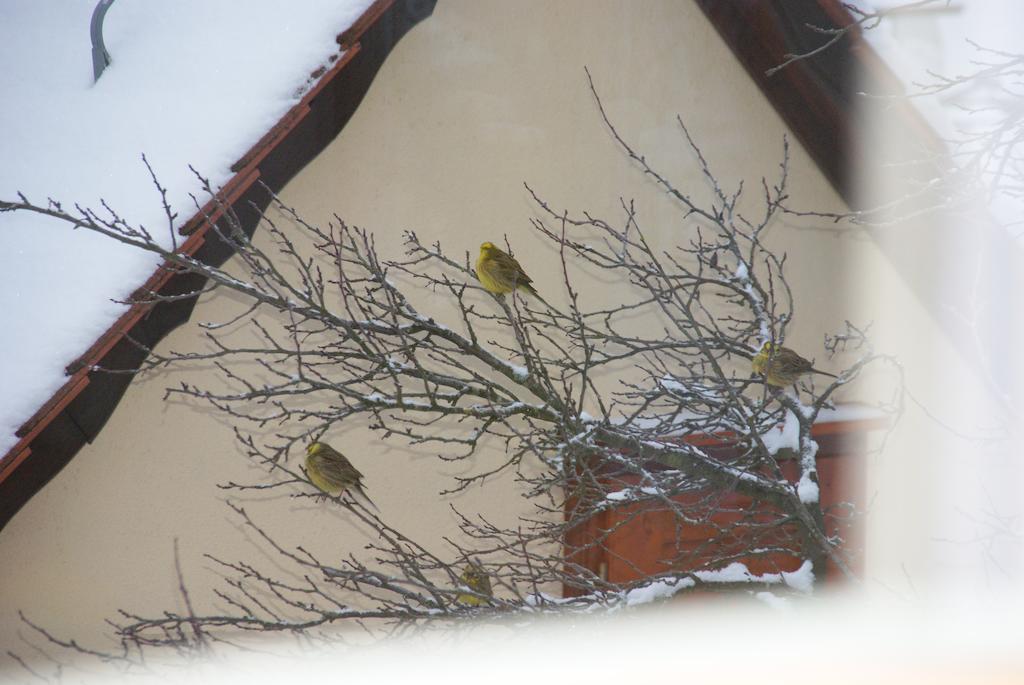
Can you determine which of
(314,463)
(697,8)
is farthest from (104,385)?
(697,8)

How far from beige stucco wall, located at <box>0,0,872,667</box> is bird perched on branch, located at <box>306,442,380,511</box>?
83 cm

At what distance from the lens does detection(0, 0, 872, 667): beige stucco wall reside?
5156 mm

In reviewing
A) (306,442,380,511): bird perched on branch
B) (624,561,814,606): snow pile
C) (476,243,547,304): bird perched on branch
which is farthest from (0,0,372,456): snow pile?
(624,561,814,606): snow pile

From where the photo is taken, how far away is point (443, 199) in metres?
6.05

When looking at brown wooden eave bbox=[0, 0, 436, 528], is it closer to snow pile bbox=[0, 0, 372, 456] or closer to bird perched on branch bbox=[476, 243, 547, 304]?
snow pile bbox=[0, 0, 372, 456]

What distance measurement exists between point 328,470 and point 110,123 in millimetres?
2235

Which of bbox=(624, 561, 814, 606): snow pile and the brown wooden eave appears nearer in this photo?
bbox=(624, 561, 814, 606): snow pile

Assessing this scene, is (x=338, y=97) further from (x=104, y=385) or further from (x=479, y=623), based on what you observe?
(x=479, y=623)

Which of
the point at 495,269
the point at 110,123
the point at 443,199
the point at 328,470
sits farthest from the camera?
the point at 443,199

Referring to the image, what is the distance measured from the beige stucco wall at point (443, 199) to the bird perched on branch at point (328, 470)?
83cm

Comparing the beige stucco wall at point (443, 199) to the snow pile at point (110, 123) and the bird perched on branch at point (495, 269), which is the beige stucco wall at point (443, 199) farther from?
the bird perched on branch at point (495, 269)

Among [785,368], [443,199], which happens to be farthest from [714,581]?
[443,199]

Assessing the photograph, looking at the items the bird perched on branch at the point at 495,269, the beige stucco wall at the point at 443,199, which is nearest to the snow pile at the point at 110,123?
the beige stucco wall at the point at 443,199

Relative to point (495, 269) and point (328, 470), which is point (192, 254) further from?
point (495, 269)
